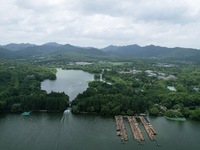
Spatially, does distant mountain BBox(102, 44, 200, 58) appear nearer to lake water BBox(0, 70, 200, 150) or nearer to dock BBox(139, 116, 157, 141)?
dock BBox(139, 116, 157, 141)

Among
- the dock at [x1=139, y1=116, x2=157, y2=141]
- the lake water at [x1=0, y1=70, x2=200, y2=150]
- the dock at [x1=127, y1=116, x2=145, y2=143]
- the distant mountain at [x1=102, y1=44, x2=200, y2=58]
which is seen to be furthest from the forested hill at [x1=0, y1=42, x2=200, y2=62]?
the dock at [x1=139, y1=116, x2=157, y2=141]

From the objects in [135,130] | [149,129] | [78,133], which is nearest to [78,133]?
[78,133]

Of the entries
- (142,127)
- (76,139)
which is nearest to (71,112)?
(76,139)

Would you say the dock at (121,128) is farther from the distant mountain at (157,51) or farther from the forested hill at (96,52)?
the distant mountain at (157,51)

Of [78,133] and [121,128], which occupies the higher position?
[121,128]

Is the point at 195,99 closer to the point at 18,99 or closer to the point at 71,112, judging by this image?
the point at 71,112

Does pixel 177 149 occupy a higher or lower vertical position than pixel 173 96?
lower

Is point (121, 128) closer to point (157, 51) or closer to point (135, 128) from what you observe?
point (135, 128)

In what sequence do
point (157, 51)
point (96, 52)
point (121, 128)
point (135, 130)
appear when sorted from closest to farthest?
point (135, 130)
point (121, 128)
point (96, 52)
point (157, 51)
